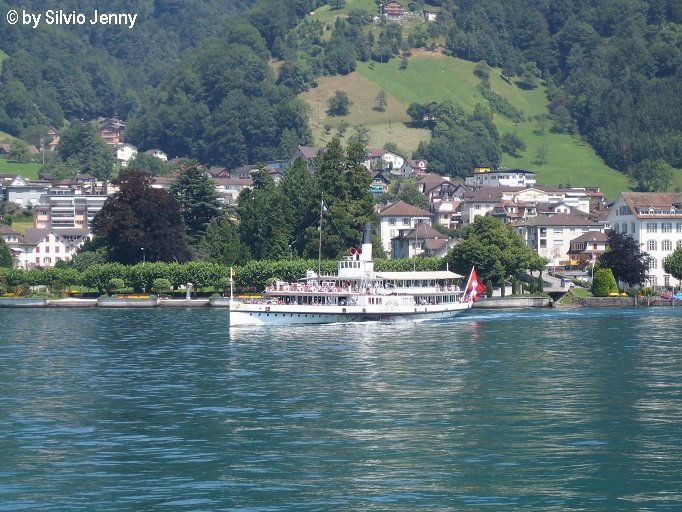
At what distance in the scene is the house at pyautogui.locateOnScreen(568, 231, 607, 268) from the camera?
148m

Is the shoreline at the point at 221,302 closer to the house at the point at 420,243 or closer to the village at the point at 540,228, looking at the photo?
the village at the point at 540,228

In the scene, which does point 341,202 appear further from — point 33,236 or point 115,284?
point 33,236

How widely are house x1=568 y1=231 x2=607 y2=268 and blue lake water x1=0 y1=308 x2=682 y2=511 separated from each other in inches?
2871

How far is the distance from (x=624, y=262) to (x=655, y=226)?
15.9m

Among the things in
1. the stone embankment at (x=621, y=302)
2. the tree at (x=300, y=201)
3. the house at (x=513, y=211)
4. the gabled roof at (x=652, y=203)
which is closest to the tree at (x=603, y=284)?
the stone embankment at (x=621, y=302)

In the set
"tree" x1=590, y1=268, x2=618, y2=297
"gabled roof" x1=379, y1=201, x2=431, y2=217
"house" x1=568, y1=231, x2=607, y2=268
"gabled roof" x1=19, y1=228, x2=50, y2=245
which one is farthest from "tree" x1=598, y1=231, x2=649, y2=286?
"gabled roof" x1=19, y1=228, x2=50, y2=245

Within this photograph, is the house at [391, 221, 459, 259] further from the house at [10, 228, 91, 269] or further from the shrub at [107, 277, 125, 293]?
the house at [10, 228, 91, 269]

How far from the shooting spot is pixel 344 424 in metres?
44.4

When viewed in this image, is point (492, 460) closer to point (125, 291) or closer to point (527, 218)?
point (125, 291)

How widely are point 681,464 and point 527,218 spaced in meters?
130

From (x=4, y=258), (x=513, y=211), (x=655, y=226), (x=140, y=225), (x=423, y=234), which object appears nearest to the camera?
(x=140, y=225)

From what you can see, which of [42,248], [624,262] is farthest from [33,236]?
[624,262]

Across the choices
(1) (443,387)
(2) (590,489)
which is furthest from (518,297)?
(2) (590,489)

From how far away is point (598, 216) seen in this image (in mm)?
174125
